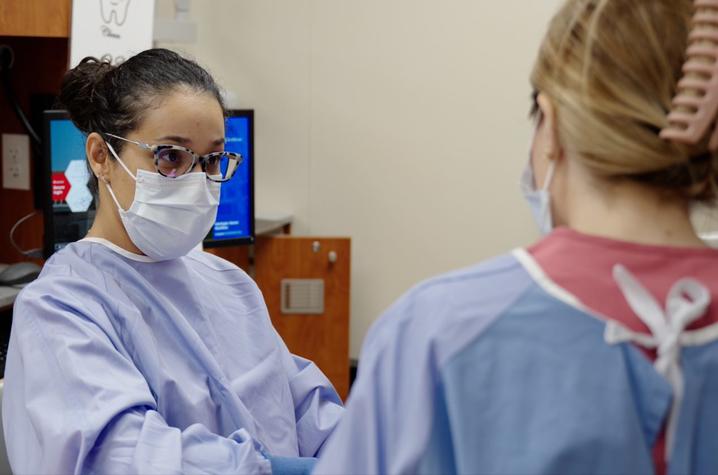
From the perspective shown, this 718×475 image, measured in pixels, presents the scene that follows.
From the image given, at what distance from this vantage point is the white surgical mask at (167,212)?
1.60 meters

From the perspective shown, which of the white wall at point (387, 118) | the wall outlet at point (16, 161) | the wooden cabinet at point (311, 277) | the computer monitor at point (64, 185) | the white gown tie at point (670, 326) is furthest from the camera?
the white wall at point (387, 118)

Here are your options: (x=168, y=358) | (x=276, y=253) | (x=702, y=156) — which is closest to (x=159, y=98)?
(x=168, y=358)

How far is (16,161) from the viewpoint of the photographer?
285 cm

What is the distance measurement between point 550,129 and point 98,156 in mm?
980

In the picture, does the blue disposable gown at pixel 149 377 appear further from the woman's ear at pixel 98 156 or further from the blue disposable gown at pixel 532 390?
the blue disposable gown at pixel 532 390

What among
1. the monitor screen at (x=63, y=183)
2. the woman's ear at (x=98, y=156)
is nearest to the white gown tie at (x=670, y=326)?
the woman's ear at (x=98, y=156)

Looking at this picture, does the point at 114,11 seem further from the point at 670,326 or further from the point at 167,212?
the point at 670,326

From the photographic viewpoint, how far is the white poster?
2496mm

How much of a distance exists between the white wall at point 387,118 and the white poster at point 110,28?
1.29 meters

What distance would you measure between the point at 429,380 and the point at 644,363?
18 centimetres

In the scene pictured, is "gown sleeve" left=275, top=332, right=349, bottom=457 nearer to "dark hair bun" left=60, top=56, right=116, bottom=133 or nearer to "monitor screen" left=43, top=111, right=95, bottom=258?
"dark hair bun" left=60, top=56, right=116, bottom=133

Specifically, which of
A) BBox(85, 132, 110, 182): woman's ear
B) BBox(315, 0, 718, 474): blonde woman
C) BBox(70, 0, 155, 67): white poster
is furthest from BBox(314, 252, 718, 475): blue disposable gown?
BBox(70, 0, 155, 67): white poster

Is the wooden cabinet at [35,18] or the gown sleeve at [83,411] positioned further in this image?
the wooden cabinet at [35,18]

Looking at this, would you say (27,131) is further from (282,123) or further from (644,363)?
(644,363)
